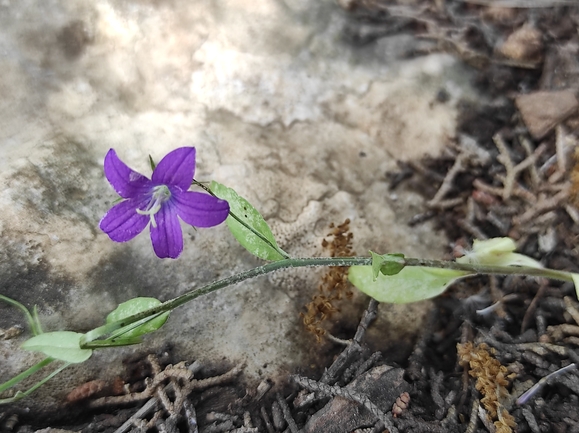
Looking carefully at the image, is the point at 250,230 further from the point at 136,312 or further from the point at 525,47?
the point at 525,47

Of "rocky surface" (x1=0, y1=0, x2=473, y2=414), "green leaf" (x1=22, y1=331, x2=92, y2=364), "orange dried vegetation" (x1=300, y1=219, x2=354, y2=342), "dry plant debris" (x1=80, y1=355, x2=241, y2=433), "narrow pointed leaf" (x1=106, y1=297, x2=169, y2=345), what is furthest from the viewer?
"orange dried vegetation" (x1=300, y1=219, x2=354, y2=342)

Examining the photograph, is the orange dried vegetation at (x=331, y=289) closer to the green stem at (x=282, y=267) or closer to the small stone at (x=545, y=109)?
the green stem at (x=282, y=267)

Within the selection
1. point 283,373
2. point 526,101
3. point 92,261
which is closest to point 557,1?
point 526,101

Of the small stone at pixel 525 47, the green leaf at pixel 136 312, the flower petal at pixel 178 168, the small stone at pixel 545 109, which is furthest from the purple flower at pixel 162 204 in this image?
the small stone at pixel 525 47

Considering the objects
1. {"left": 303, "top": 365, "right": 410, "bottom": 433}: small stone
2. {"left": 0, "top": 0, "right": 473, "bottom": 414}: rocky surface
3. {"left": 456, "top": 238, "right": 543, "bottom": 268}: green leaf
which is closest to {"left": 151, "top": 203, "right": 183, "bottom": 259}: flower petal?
{"left": 0, "top": 0, "right": 473, "bottom": 414}: rocky surface

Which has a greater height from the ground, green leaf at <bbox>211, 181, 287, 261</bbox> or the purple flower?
the purple flower

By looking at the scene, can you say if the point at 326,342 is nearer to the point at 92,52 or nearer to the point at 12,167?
the point at 12,167

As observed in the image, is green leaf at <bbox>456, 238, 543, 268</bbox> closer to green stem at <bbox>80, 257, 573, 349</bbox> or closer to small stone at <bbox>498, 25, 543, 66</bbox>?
green stem at <bbox>80, 257, 573, 349</bbox>
